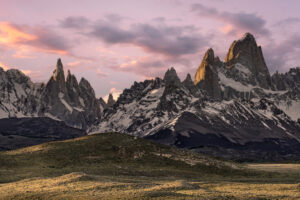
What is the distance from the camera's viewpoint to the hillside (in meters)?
71.9

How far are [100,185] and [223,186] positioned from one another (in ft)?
93.9

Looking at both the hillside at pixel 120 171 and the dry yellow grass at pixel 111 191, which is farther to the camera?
the hillside at pixel 120 171

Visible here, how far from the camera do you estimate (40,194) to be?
61.0 meters

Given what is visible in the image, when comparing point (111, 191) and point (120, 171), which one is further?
point (120, 171)

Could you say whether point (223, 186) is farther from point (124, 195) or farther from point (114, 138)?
point (114, 138)

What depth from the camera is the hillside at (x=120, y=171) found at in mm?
71938

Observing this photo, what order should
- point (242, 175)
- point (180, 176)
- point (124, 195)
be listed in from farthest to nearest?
point (242, 175), point (180, 176), point (124, 195)

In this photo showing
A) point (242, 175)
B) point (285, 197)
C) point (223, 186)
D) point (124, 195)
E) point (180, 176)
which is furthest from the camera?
point (242, 175)

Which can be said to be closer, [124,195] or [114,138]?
[124,195]

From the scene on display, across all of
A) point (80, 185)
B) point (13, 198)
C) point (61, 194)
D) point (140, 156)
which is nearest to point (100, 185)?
point (80, 185)

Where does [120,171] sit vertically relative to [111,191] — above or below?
below

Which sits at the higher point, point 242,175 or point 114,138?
point 114,138

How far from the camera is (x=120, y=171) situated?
4331 inches

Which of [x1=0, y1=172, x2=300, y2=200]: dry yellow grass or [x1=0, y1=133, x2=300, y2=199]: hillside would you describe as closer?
[x1=0, y1=172, x2=300, y2=200]: dry yellow grass
